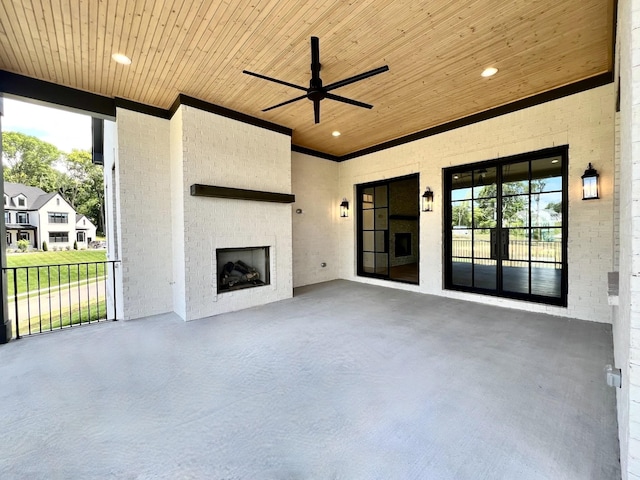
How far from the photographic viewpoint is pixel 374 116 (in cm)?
481

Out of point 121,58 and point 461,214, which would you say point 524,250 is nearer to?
point 461,214

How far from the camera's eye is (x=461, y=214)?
5199 millimetres

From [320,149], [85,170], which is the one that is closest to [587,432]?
[320,149]

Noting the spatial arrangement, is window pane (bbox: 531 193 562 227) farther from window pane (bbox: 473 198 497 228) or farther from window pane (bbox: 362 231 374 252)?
window pane (bbox: 362 231 374 252)

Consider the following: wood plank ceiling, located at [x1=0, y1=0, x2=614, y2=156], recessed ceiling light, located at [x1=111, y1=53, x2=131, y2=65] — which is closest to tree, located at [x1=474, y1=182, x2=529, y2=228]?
wood plank ceiling, located at [x1=0, y1=0, x2=614, y2=156]

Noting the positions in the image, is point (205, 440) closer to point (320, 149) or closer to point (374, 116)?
point (374, 116)

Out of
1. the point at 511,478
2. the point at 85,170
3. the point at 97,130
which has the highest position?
the point at 85,170

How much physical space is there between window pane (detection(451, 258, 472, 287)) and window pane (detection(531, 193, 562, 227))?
1.32 metres

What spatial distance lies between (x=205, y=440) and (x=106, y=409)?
917mm

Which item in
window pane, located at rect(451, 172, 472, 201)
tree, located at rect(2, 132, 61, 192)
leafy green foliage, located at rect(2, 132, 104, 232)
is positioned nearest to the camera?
window pane, located at rect(451, 172, 472, 201)

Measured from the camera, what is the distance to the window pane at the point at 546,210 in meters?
4.23

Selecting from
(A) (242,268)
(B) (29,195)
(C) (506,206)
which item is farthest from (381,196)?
(B) (29,195)

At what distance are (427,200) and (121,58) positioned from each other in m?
5.18

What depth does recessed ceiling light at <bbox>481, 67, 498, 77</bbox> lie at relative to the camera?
3.46 meters
